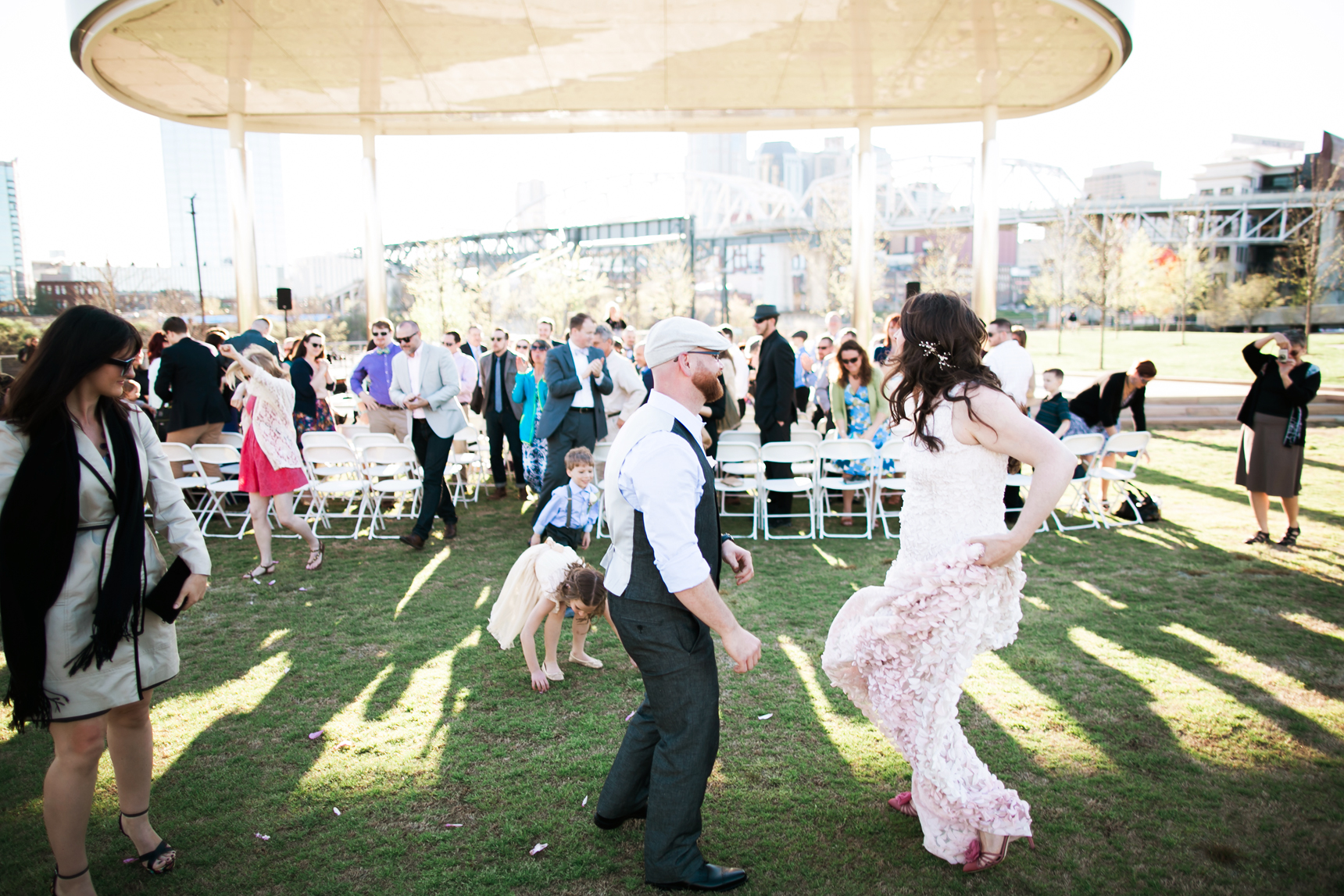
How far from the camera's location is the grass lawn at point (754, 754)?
2773 millimetres

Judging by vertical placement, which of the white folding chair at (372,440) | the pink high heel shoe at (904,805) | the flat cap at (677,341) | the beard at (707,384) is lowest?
the pink high heel shoe at (904,805)

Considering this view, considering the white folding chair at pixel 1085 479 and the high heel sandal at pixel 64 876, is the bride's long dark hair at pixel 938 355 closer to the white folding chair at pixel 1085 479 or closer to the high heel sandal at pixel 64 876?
the high heel sandal at pixel 64 876

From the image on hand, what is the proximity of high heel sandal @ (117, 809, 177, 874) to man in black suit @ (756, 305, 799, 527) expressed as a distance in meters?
5.65

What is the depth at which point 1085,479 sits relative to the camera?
7.94 metres

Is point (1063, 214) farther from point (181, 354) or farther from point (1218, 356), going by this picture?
point (181, 354)

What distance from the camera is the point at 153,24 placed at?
8.43m

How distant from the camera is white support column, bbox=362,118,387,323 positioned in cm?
1278

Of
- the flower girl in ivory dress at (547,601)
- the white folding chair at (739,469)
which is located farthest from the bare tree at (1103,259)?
the flower girl in ivory dress at (547,601)

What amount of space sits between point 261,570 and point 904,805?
5583mm

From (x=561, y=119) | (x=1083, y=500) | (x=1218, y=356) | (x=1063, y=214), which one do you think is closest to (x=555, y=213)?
(x=1063, y=214)

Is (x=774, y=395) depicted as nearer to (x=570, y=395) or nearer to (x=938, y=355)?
(x=570, y=395)

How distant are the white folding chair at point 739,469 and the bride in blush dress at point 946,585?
4505 mm

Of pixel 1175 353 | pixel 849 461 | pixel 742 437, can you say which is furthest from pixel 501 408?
pixel 1175 353

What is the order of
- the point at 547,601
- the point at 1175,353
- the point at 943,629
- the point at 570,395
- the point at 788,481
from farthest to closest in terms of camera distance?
the point at 1175,353
the point at 788,481
the point at 570,395
the point at 547,601
the point at 943,629
